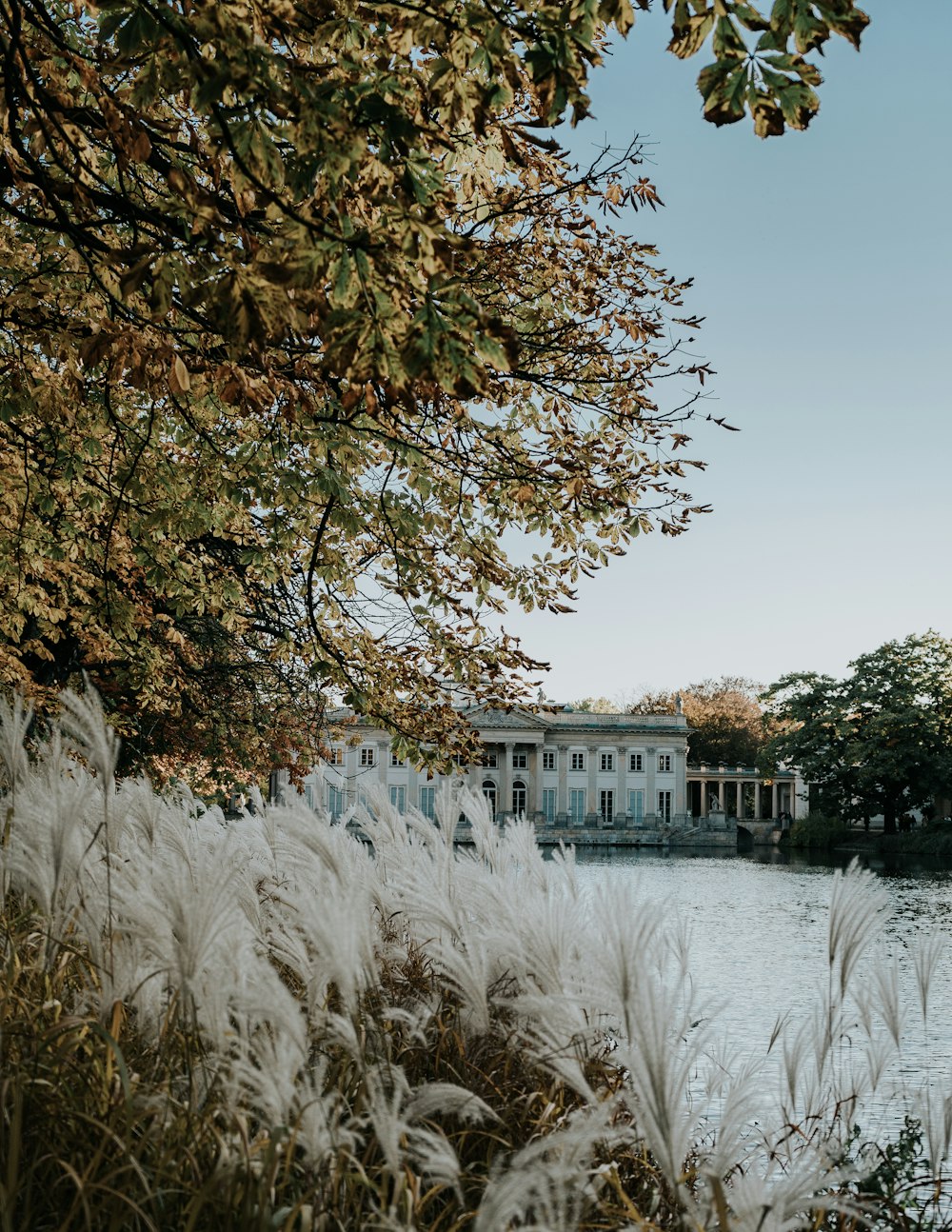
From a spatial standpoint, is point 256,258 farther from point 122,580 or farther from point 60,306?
point 122,580

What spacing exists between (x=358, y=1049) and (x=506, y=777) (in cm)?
7667

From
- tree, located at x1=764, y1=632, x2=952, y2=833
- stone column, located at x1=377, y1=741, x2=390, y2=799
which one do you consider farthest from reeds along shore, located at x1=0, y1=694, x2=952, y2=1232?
stone column, located at x1=377, y1=741, x2=390, y2=799

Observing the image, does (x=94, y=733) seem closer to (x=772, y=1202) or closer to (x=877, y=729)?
(x=772, y=1202)

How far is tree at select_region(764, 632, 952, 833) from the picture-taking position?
174ft

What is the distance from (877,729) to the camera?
175 feet

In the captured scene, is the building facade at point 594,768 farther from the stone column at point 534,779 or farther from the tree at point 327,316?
the tree at point 327,316

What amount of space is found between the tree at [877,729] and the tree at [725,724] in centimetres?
2791

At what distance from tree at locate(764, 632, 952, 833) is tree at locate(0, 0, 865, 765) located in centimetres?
4692

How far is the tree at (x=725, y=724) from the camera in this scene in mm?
85812

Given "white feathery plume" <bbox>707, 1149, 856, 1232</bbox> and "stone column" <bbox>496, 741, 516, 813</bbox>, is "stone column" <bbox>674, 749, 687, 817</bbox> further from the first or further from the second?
"white feathery plume" <bbox>707, 1149, 856, 1232</bbox>

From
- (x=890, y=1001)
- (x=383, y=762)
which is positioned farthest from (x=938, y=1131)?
(x=383, y=762)

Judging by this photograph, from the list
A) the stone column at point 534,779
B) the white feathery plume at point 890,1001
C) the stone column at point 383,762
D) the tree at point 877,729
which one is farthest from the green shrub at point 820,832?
the white feathery plume at point 890,1001

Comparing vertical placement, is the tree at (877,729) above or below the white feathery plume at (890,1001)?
above

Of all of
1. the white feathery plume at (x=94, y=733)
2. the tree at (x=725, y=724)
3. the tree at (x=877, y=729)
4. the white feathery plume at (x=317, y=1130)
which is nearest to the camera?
the white feathery plume at (x=317, y=1130)
